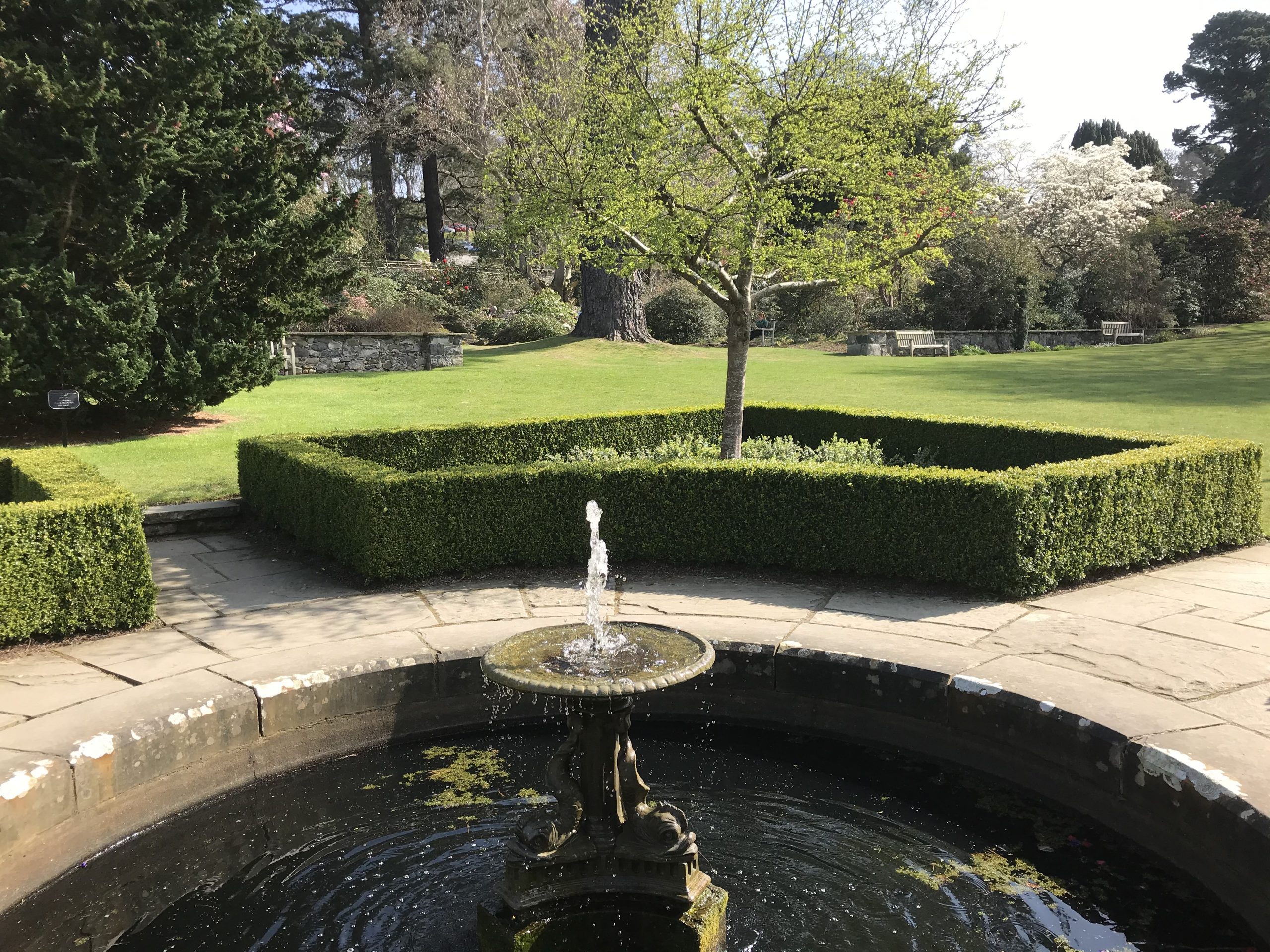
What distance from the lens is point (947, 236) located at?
27.2ft

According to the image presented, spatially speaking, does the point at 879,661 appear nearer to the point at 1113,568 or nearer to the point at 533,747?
the point at 533,747

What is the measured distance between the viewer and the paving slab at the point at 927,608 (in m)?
5.68

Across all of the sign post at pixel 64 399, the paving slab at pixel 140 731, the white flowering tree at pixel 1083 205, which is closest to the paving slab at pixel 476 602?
the paving slab at pixel 140 731

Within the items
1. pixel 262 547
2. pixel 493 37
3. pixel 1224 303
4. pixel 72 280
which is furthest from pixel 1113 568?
pixel 493 37

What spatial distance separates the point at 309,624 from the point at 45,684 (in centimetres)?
138

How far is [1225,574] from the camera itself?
6.77 m

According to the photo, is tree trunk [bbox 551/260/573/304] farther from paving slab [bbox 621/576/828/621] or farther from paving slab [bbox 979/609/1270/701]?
paving slab [bbox 979/609/1270/701]

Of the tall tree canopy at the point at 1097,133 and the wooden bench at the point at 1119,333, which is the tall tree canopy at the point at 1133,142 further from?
the wooden bench at the point at 1119,333

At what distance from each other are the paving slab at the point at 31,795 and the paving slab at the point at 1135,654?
441 cm

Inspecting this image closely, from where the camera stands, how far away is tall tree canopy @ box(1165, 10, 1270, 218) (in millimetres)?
39406

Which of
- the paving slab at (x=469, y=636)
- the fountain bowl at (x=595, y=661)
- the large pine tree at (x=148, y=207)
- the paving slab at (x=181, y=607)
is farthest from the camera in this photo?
the large pine tree at (x=148, y=207)

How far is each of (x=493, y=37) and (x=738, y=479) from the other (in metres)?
25.5

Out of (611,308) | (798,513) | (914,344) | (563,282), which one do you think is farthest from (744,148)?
(563,282)

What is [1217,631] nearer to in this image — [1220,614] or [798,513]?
[1220,614]
